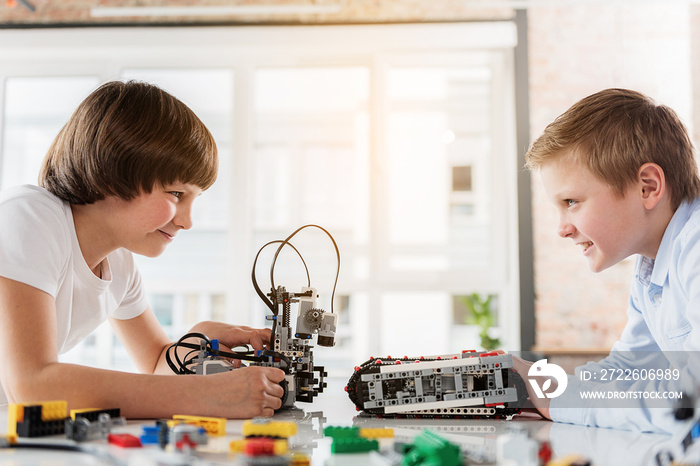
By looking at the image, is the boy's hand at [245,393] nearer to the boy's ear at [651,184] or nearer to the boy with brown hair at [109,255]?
the boy with brown hair at [109,255]

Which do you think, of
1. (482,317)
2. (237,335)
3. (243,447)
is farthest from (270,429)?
(482,317)

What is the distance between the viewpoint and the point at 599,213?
1102mm

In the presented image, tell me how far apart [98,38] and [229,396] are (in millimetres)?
3713

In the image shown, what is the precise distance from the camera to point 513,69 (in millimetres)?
3729

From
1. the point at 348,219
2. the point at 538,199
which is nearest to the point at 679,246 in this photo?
the point at 538,199

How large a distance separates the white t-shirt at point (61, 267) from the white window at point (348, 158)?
2299mm

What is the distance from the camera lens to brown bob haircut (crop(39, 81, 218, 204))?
1089mm

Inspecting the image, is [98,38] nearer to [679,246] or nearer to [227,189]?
[227,189]

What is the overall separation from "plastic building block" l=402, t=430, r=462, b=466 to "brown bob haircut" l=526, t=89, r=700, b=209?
0.74m

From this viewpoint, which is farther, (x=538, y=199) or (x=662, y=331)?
(x=538, y=199)

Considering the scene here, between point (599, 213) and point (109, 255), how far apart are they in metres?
1.12

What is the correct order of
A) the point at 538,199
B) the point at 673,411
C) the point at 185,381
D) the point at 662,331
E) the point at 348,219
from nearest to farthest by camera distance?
1. the point at 673,411
2. the point at 185,381
3. the point at 662,331
4. the point at 538,199
5. the point at 348,219

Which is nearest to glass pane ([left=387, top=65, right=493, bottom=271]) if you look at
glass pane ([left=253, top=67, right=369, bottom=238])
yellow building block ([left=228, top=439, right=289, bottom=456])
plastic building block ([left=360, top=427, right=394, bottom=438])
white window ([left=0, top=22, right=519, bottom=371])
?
white window ([left=0, top=22, right=519, bottom=371])

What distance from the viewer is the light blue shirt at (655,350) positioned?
33.2 inches
